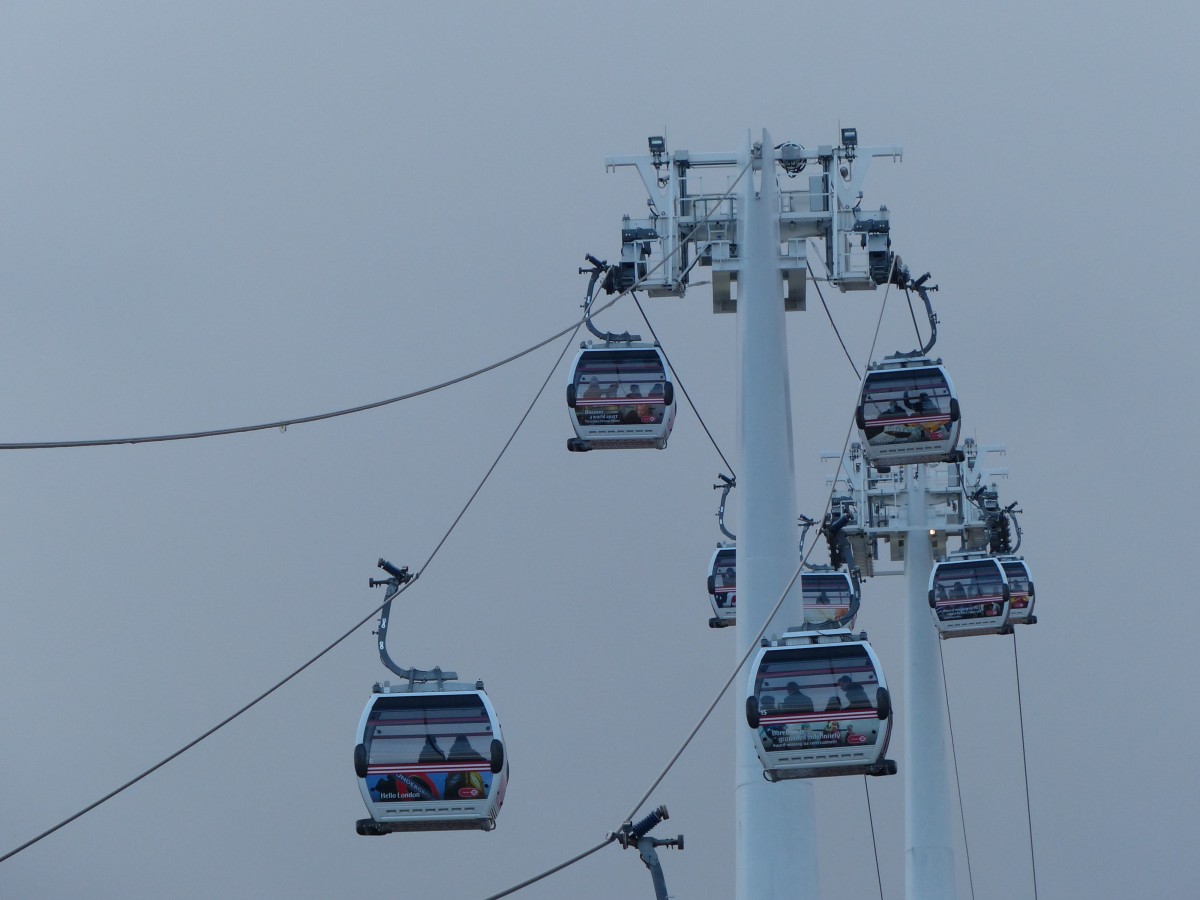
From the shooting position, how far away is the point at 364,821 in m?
18.4

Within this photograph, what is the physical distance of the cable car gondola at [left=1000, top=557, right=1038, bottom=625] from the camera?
3391 centimetres

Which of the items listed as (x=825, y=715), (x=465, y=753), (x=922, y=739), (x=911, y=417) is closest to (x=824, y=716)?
(x=825, y=715)

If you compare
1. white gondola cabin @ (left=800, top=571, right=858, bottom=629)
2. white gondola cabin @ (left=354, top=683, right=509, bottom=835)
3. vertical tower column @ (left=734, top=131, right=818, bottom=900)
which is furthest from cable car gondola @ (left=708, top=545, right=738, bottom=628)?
white gondola cabin @ (left=354, top=683, right=509, bottom=835)

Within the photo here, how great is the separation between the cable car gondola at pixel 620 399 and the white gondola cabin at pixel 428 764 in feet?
14.5

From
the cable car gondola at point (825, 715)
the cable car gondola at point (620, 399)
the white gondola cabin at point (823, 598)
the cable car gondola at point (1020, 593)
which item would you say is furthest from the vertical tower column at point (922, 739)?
the cable car gondola at point (825, 715)

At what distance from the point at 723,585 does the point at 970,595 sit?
17.0ft

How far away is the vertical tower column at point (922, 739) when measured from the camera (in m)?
37.6

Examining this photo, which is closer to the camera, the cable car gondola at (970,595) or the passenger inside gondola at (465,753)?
the passenger inside gondola at (465,753)

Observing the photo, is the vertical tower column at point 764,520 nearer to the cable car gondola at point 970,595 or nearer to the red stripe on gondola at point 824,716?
the red stripe on gondola at point 824,716

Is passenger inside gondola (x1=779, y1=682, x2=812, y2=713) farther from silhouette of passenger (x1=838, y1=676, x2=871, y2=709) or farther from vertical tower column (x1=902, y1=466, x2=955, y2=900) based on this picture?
vertical tower column (x1=902, y1=466, x2=955, y2=900)

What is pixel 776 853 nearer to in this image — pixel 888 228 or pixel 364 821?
pixel 364 821

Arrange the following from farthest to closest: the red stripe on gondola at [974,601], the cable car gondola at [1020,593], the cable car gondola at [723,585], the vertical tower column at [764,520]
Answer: the cable car gondola at [1020,593] < the red stripe on gondola at [974,601] < the cable car gondola at [723,585] < the vertical tower column at [764,520]

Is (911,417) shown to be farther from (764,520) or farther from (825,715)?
(825,715)

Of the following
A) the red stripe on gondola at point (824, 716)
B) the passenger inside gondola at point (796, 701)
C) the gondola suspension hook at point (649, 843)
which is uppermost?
the passenger inside gondola at point (796, 701)
